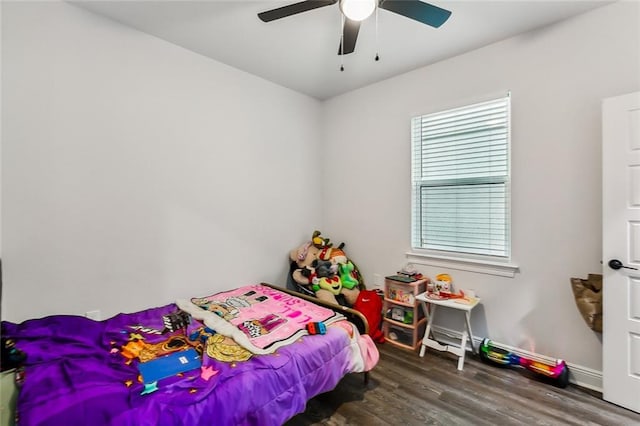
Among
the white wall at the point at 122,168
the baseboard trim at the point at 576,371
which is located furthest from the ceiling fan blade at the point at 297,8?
the baseboard trim at the point at 576,371

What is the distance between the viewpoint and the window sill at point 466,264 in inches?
105

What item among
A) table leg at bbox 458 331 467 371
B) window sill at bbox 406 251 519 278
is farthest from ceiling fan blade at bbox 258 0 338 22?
table leg at bbox 458 331 467 371

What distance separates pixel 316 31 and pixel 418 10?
3.01 ft

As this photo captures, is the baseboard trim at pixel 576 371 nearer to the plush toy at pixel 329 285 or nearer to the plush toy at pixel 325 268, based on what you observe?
the plush toy at pixel 329 285

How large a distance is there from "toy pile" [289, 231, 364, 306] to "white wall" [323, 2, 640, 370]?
33.0 inches

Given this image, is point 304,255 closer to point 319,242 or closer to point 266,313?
point 319,242

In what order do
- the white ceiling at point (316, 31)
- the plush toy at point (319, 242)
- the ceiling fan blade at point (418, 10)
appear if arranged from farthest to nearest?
1. the plush toy at point (319, 242)
2. the white ceiling at point (316, 31)
3. the ceiling fan blade at point (418, 10)

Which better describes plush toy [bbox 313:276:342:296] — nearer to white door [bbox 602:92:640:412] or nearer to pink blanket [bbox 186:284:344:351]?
pink blanket [bbox 186:284:344:351]

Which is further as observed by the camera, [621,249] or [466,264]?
[466,264]

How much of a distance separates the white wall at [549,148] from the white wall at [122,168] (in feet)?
5.91

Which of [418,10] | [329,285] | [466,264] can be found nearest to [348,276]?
[329,285]

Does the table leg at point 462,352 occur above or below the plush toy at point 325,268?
below

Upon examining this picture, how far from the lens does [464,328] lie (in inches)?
111

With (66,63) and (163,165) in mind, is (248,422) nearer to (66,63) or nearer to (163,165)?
(163,165)
